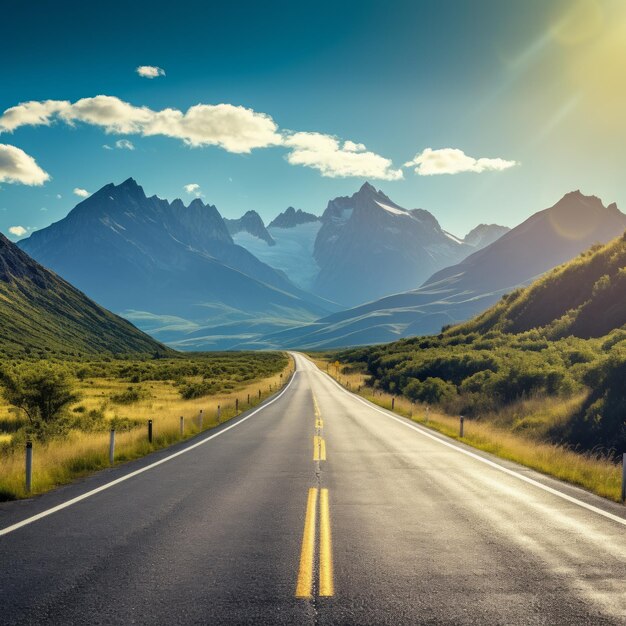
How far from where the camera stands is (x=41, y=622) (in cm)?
465

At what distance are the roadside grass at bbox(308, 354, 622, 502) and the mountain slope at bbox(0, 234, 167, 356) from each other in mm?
73205

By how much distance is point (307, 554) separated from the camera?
21.0 feet

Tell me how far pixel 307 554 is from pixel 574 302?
148ft

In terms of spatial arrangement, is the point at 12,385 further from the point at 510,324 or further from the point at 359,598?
the point at 510,324

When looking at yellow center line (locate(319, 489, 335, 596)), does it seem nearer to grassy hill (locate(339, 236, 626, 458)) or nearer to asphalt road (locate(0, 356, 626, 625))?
asphalt road (locate(0, 356, 626, 625))

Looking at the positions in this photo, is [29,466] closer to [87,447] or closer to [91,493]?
[91,493]

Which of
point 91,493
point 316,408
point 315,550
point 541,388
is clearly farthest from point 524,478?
point 316,408

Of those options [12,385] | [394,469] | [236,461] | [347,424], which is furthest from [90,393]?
[394,469]

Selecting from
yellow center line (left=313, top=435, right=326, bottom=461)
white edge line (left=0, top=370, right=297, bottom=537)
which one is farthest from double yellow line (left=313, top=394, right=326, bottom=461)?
white edge line (left=0, top=370, right=297, bottom=537)

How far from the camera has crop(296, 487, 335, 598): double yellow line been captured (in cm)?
537

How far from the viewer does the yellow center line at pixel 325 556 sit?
212 inches

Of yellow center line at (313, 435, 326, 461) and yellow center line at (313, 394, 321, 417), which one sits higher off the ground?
yellow center line at (313, 435, 326, 461)

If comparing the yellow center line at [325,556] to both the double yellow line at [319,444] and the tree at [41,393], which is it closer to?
the double yellow line at [319,444]

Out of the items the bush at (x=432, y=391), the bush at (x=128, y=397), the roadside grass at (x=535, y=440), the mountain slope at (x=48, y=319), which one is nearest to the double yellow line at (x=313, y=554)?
the roadside grass at (x=535, y=440)
